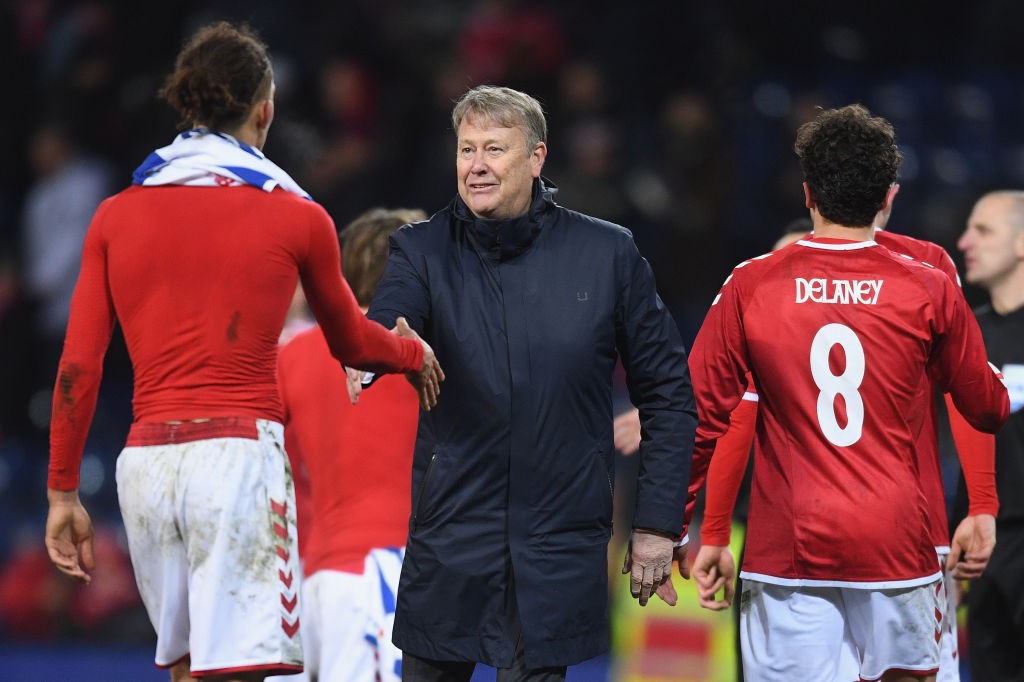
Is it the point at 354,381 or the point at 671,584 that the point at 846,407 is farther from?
the point at 354,381

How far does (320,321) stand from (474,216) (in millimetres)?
499

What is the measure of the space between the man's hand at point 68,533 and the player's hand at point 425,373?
0.97m

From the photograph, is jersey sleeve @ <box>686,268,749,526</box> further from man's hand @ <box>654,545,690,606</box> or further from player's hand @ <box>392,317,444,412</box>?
player's hand @ <box>392,317,444,412</box>

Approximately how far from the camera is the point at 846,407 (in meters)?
4.07

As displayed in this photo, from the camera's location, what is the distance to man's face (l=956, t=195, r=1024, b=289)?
557 centimetres

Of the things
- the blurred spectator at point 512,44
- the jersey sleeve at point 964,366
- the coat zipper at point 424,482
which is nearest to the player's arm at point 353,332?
the coat zipper at point 424,482

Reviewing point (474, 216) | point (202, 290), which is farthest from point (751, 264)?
point (202, 290)

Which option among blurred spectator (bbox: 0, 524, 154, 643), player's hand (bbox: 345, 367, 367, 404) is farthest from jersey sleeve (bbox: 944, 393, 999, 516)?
blurred spectator (bbox: 0, 524, 154, 643)

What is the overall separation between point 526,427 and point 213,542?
2.80 ft

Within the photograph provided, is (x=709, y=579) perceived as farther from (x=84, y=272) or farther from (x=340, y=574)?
(x=84, y=272)

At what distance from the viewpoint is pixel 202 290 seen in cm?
387

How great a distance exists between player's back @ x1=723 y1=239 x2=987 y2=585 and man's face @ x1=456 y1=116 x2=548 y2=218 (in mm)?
754

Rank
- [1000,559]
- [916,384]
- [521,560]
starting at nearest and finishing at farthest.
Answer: [521,560], [916,384], [1000,559]

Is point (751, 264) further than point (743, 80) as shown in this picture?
No
